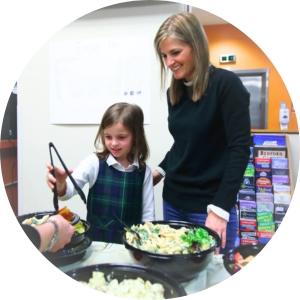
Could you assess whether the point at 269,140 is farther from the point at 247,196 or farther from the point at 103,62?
the point at 103,62

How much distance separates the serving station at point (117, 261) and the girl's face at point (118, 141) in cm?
22

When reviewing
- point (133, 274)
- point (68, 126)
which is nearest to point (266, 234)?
point (133, 274)

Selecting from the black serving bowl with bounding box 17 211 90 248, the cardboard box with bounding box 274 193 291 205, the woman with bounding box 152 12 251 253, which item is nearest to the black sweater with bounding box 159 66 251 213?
the woman with bounding box 152 12 251 253

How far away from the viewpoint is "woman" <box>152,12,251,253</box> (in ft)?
2.22

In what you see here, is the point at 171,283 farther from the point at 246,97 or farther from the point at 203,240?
the point at 246,97

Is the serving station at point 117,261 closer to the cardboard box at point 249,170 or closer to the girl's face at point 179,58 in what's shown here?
the cardboard box at point 249,170

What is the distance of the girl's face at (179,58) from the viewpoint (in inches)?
26.9

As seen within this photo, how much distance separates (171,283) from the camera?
0.62 m

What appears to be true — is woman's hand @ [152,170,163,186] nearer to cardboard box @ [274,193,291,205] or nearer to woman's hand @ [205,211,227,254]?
woman's hand @ [205,211,227,254]

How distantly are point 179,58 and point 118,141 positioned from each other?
24 cm

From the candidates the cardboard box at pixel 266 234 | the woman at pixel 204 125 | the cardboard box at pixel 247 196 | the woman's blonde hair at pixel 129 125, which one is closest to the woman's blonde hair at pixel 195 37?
the woman at pixel 204 125

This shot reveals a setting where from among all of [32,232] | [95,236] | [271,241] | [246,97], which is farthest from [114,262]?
[246,97]

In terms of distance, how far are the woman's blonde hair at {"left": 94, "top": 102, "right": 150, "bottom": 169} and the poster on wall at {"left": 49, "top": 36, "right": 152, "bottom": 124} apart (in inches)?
0.6

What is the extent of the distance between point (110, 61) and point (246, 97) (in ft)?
1.16
